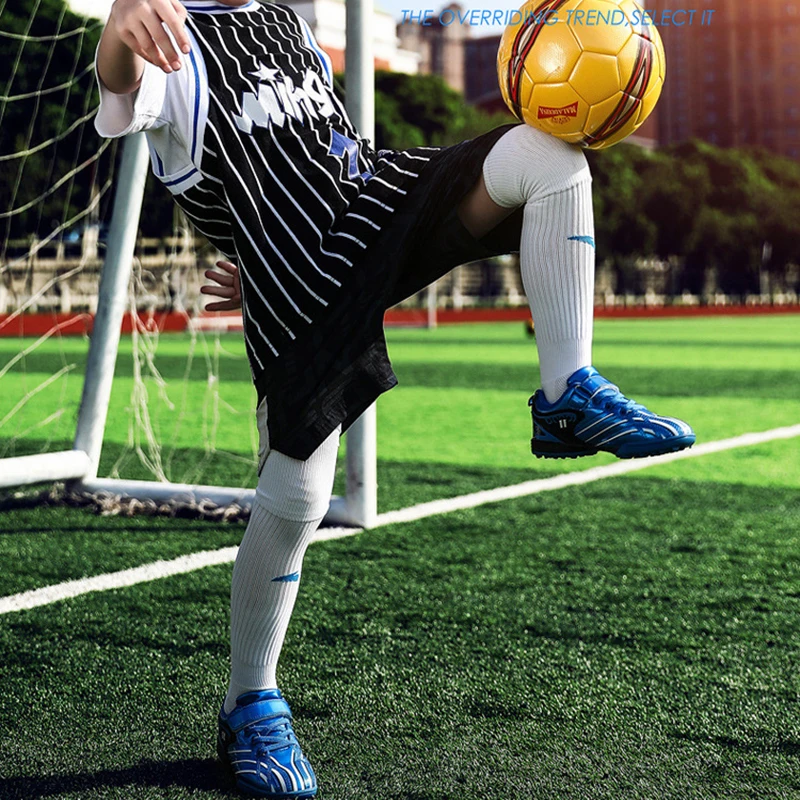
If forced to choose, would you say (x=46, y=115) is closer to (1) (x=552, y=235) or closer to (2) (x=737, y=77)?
(1) (x=552, y=235)

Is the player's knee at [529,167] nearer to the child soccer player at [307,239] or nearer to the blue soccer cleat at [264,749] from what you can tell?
the child soccer player at [307,239]

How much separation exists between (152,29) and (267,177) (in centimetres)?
33

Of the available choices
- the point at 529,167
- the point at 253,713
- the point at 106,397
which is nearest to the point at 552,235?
the point at 529,167

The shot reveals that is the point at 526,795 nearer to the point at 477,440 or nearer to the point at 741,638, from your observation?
the point at 741,638

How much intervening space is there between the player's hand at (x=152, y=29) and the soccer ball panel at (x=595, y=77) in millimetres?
595

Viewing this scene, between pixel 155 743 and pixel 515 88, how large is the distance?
1344 mm

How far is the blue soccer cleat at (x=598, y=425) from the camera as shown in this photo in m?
1.73

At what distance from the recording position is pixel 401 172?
77.4 inches

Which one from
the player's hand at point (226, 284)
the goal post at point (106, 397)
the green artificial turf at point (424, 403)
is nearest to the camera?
the player's hand at point (226, 284)

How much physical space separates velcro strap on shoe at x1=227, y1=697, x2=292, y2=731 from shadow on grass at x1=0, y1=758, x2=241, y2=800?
0.09 meters

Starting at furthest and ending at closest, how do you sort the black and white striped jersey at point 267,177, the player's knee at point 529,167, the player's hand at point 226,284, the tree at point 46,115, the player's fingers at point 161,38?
1. the tree at point 46,115
2. the player's hand at point 226,284
3. the black and white striped jersey at point 267,177
4. the player's knee at point 529,167
5. the player's fingers at point 161,38

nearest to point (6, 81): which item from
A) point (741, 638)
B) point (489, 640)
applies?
point (489, 640)

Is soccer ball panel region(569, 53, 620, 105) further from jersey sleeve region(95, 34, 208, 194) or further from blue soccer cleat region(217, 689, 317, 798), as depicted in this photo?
blue soccer cleat region(217, 689, 317, 798)

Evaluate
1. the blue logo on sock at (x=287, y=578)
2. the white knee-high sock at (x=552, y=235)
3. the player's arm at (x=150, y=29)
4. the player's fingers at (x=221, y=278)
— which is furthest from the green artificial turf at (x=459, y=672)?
the player's arm at (x=150, y=29)
